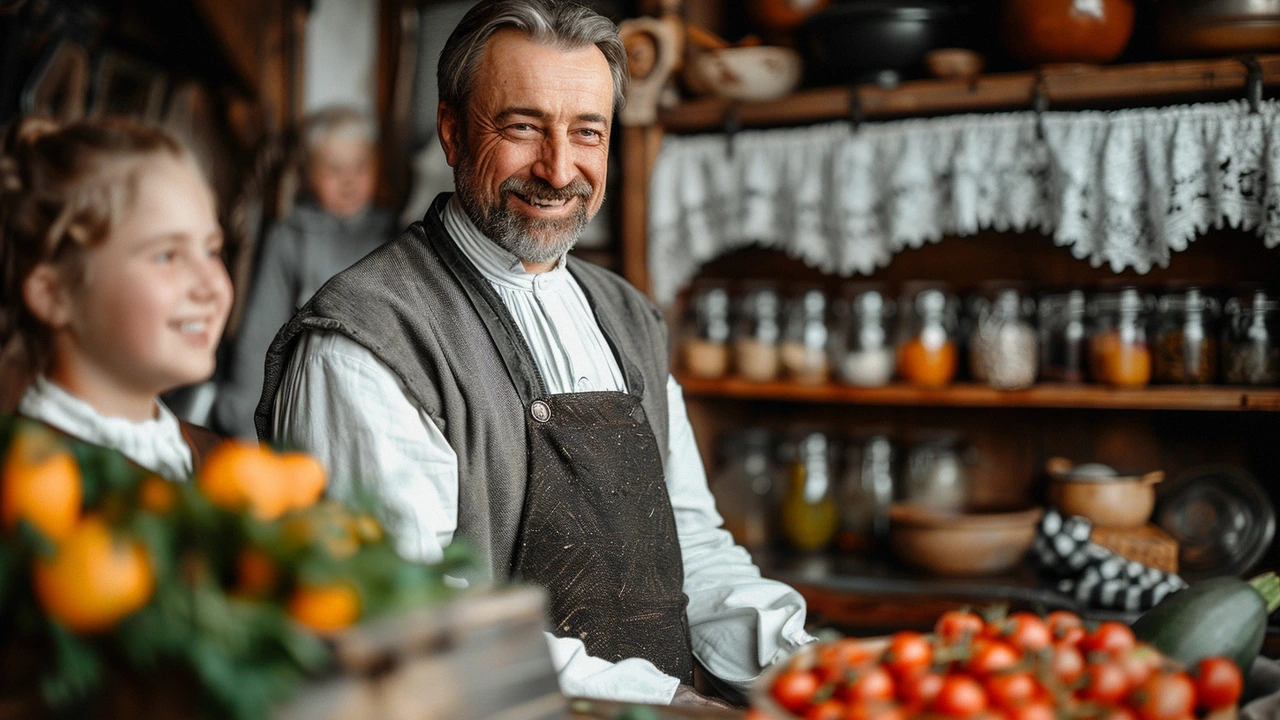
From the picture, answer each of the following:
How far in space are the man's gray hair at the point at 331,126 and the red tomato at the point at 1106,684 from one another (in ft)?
9.30

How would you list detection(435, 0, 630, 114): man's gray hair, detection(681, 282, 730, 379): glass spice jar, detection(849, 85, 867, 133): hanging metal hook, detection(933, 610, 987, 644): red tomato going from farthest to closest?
detection(681, 282, 730, 379): glass spice jar < detection(849, 85, 867, 133): hanging metal hook < detection(435, 0, 630, 114): man's gray hair < detection(933, 610, 987, 644): red tomato

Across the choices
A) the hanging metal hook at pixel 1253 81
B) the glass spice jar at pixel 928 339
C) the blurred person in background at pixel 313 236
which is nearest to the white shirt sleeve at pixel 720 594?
the glass spice jar at pixel 928 339

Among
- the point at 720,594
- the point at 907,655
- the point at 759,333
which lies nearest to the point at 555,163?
the point at 720,594

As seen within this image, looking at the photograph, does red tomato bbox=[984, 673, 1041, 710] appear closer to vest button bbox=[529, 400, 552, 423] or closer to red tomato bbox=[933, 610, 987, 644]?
red tomato bbox=[933, 610, 987, 644]

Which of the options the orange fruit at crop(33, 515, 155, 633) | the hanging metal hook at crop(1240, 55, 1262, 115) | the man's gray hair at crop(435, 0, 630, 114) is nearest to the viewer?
the orange fruit at crop(33, 515, 155, 633)

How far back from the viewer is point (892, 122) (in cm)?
268

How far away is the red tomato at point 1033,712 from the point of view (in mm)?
824

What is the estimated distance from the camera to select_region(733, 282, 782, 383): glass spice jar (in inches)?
109

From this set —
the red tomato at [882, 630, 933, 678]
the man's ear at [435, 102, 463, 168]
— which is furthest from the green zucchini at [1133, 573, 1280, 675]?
the man's ear at [435, 102, 463, 168]

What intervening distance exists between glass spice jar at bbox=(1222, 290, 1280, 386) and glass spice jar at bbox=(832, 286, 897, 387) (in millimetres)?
777

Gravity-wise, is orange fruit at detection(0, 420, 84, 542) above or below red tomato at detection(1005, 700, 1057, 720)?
above

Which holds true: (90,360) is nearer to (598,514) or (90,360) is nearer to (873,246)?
(598,514)

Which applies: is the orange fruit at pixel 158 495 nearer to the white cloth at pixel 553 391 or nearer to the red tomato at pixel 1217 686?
the white cloth at pixel 553 391

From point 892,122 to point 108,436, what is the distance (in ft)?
7.05
